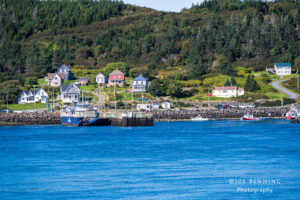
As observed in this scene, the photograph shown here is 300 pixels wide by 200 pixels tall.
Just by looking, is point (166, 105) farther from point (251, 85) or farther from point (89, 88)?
point (89, 88)

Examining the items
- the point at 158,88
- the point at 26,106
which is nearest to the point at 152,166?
the point at 158,88

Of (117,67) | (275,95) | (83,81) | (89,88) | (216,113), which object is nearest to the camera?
(216,113)

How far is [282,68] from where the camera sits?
122m

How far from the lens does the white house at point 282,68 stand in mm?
122312

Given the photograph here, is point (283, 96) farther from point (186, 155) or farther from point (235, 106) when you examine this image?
point (186, 155)

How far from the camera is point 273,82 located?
114688 millimetres

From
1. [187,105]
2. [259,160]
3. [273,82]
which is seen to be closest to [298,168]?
[259,160]

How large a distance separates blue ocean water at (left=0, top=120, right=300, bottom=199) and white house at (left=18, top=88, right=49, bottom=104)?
40.8 meters

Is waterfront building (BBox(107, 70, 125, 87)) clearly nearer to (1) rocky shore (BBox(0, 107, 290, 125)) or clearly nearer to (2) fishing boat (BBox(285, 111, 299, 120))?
(1) rocky shore (BBox(0, 107, 290, 125))

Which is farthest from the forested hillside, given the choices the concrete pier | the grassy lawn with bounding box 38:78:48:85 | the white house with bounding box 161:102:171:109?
the concrete pier

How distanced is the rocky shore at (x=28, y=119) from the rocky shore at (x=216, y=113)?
17.9 m

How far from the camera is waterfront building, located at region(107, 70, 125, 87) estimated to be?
116875 millimetres

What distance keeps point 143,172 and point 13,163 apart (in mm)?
12362

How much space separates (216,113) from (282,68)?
3817 cm
